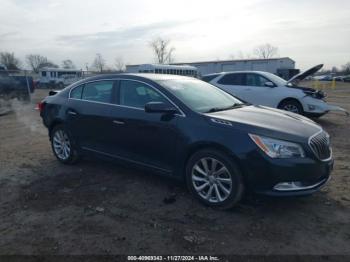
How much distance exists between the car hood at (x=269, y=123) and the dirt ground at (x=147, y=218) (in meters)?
0.94

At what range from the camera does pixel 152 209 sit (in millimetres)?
4078

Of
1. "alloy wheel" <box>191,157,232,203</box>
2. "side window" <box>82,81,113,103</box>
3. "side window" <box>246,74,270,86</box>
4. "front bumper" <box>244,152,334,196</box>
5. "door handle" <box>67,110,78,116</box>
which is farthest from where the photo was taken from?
"side window" <box>246,74,270,86</box>

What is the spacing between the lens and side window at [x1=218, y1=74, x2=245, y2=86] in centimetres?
1087

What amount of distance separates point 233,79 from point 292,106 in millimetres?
2228

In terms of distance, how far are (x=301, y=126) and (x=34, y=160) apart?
4.87 metres

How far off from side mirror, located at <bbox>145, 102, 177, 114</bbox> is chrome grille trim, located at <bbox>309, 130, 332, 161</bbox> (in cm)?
168

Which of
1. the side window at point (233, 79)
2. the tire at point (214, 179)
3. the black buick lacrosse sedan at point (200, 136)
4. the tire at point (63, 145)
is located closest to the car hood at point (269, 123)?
the black buick lacrosse sedan at point (200, 136)

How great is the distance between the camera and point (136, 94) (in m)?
4.76

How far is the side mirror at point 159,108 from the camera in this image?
13.6 feet

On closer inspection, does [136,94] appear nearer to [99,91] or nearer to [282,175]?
[99,91]

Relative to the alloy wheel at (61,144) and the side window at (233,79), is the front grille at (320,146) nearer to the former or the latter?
the alloy wheel at (61,144)

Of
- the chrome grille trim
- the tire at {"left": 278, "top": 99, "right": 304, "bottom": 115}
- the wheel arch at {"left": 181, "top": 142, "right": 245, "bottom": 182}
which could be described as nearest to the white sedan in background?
the tire at {"left": 278, "top": 99, "right": 304, "bottom": 115}

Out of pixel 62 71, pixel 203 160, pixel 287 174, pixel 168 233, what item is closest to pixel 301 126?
pixel 287 174

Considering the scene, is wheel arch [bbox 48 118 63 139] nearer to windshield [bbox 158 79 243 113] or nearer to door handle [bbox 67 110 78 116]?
door handle [bbox 67 110 78 116]
